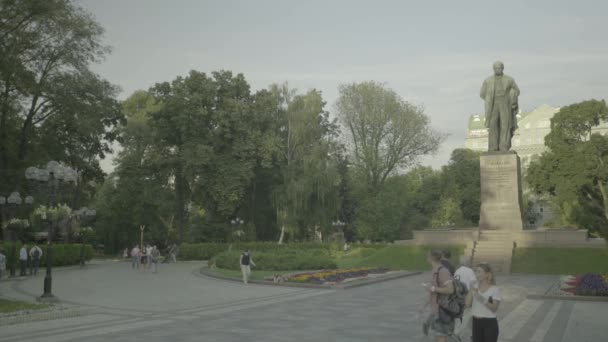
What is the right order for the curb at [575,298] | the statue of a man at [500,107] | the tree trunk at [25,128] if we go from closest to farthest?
1. the curb at [575,298]
2. the statue of a man at [500,107]
3. the tree trunk at [25,128]

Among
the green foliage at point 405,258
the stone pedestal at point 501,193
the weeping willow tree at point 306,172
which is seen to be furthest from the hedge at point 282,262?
the weeping willow tree at point 306,172

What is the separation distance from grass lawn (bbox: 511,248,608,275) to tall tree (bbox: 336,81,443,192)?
25435mm

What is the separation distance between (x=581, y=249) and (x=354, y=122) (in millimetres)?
28528

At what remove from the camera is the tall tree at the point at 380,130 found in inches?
2031

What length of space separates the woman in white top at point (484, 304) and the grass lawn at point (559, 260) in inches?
815

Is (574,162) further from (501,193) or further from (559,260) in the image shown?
(559,260)

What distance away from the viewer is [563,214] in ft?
172

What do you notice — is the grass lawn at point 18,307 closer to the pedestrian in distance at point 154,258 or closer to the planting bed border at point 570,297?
the planting bed border at point 570,297

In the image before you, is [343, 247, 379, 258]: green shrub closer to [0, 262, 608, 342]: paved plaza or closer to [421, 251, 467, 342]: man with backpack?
[0, 262, 608, 342]: paved plaza

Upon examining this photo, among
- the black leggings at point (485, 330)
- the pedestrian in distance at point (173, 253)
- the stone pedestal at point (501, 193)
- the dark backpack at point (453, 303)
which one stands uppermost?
the stone pedestal at point (501, 193)

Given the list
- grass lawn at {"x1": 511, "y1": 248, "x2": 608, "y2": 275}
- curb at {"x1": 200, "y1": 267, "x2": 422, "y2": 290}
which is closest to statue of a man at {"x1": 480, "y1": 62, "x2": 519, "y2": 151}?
grass lawn at {"x1": 511, "y1": 248, "x2": 608, "y2": 275}

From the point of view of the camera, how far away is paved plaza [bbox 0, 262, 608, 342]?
1066 centimetres

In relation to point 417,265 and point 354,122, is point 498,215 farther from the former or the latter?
point 354,122

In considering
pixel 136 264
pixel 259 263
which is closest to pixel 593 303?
pixel 259 263
